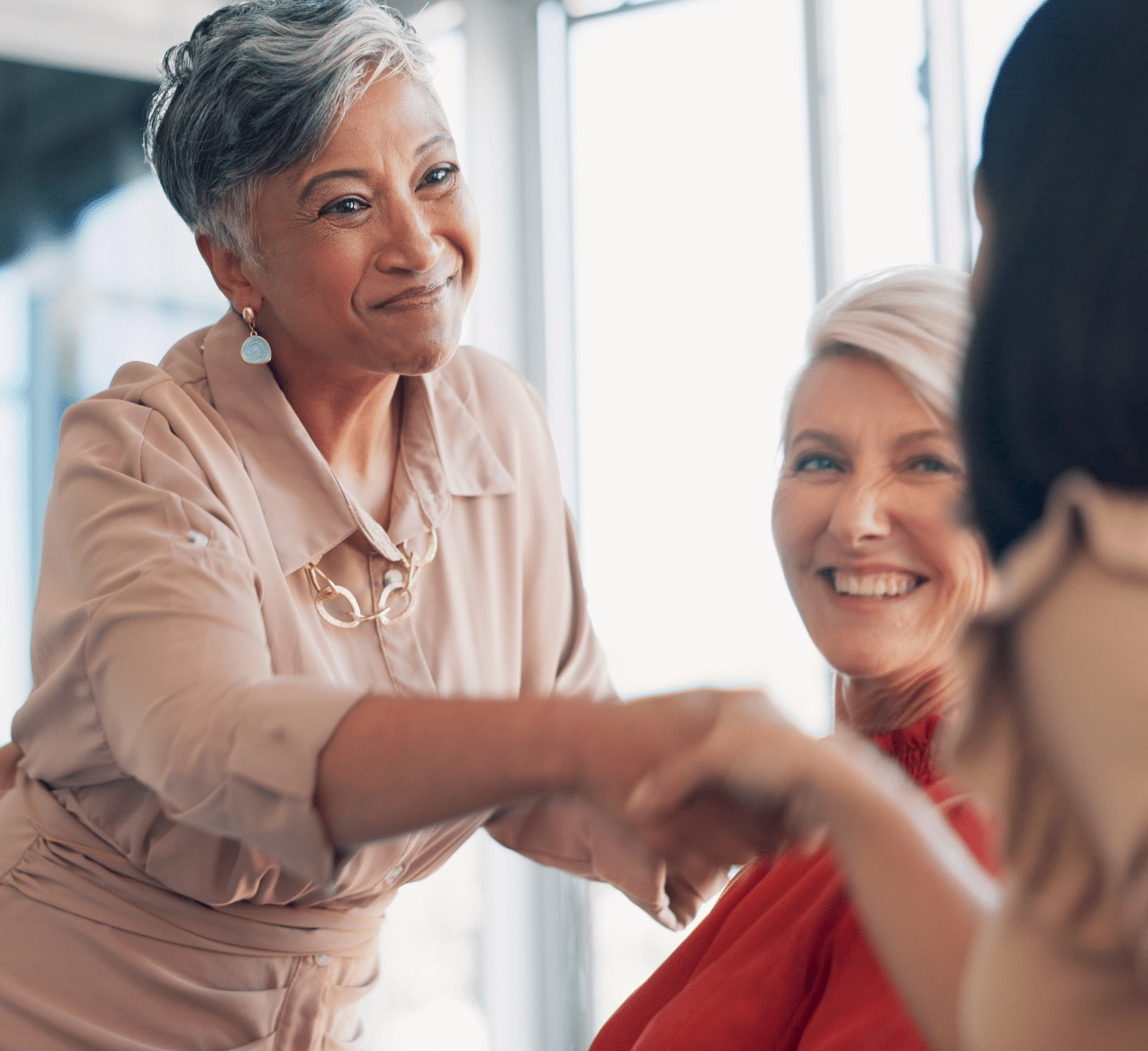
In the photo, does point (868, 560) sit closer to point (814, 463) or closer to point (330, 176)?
point (814, 463)

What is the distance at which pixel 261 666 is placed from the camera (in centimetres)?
114

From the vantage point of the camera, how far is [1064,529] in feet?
1.75

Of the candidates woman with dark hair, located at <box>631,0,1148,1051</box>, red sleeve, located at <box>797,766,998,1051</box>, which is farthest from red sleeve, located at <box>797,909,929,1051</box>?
woman with dark hair, located at <box>631,0,1148,1051</box>

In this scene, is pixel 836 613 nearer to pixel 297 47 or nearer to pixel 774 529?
pixel 774 529

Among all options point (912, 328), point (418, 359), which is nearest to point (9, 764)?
point (418, 359)

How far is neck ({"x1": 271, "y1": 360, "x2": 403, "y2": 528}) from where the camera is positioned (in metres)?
1.52

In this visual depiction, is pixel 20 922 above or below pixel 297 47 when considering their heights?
below

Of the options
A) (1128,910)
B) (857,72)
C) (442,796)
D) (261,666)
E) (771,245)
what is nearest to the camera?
(1128,910)

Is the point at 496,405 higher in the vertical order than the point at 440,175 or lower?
lower

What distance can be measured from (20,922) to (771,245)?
101 inches

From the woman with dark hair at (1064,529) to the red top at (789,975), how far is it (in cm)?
43

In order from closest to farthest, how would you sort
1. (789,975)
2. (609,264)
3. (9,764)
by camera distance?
(789,975)
(9,764)
(609,264)

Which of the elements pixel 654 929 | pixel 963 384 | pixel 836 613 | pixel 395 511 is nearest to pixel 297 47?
pixel 395 511

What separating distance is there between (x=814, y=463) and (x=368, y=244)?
559 millimetres
